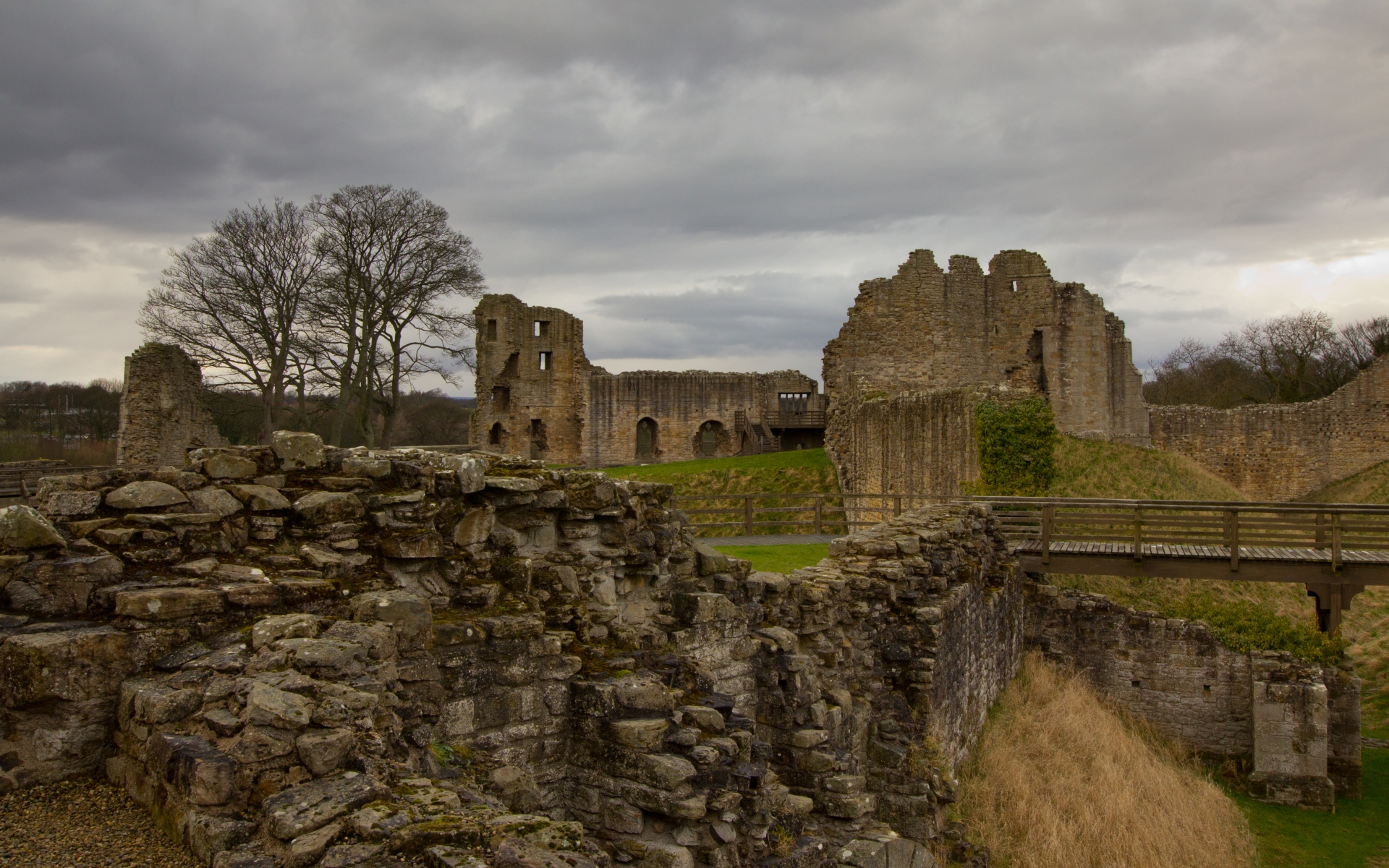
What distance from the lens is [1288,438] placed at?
30.6m

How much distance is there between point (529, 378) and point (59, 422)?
57.3ft

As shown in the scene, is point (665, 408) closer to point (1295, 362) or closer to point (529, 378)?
point (529, 378)

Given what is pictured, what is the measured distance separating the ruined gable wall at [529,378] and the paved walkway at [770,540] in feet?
77.0

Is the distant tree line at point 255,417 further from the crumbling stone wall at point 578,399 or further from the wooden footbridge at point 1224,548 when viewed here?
the wooden footbridge at point 1224,548

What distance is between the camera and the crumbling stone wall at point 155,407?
23391mm

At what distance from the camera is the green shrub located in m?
13.3

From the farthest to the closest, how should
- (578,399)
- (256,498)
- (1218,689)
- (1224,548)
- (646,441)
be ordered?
(646,441) < (578,399) < (1224,548) < (1218,689) < (256,498)

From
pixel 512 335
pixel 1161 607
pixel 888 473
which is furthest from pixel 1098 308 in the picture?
pixel 512 335

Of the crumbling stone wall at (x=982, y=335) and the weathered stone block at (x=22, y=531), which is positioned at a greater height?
the crumbling stone wall at (x=982, y=335)

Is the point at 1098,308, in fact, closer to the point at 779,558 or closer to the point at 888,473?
the point at 888,473

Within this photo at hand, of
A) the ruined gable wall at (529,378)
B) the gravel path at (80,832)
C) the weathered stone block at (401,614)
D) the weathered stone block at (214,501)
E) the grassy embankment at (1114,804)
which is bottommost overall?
the grassy embankment at (1114,804)

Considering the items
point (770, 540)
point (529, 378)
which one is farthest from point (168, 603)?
point (529, 378)

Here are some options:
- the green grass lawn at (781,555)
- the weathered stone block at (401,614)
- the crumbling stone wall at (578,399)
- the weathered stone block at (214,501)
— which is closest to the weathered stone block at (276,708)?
the weathered stone block at (401,614)

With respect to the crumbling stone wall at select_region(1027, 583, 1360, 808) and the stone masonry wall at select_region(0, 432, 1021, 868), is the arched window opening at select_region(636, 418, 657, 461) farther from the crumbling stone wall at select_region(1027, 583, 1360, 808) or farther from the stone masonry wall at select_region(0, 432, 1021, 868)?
the stone masonry wall at select_region(0, 432, 1021, 868)
